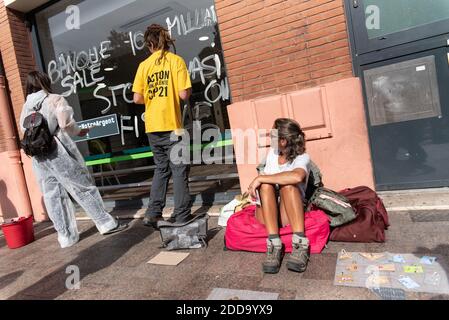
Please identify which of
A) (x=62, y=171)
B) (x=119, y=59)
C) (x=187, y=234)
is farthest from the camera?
(x=119, y=59)

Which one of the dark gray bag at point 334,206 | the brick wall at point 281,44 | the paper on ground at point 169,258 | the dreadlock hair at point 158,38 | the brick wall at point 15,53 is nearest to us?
the dark gray bag at point 334,206

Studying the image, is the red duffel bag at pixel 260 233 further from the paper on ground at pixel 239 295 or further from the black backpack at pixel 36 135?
the black backpack at pixel 36 135

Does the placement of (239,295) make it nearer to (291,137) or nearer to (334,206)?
(334,206)

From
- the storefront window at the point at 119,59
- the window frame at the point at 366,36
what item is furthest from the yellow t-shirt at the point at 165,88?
the window frame at the point at 366,36

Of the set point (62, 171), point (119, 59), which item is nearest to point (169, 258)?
point (62, 171)

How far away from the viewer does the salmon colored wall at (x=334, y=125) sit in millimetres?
4023

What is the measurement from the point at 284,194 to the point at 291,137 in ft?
1.81

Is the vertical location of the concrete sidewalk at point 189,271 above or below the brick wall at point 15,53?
below

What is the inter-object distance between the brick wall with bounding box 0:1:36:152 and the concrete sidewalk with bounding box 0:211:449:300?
2980 millimetres

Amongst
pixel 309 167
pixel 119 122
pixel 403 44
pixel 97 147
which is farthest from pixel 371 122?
pixel 97 147

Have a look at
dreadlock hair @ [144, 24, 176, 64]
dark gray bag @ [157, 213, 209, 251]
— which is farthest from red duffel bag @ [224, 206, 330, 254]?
dreadlock hair @ [144, 24, 176, 64]

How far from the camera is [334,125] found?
4105 mm

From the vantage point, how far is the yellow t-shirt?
4086mm

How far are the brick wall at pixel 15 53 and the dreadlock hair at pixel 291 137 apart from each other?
15.3 ft
